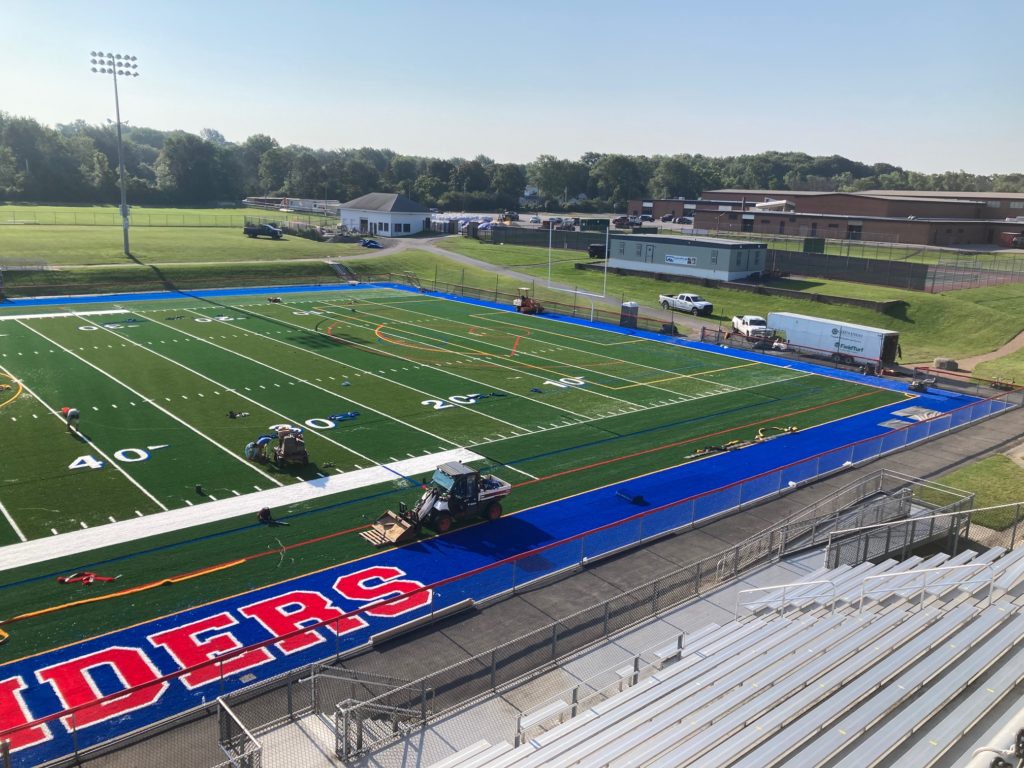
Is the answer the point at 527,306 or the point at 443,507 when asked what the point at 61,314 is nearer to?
the point at 527,306

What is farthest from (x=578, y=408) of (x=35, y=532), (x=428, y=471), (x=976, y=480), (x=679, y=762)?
(x=679, y=762)

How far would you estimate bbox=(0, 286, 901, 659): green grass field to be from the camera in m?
21.9

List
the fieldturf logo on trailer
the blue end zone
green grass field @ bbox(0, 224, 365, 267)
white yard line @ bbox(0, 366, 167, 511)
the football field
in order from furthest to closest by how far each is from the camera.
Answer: green grass field @ bbox(0, 224, 365, 267), the football field, white yard line @ bbox(0, 366, 167, 511), the blue end zone, the fieldturf logo on trailer

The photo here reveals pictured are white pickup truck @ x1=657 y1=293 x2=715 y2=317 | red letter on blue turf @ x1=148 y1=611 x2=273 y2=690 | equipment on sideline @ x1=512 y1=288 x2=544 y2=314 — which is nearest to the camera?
red letter on blue turf @ x1=148 y1=611 x2=273 y2=690

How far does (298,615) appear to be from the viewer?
18.8m

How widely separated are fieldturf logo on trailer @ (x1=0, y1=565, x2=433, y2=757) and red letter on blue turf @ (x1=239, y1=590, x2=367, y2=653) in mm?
24

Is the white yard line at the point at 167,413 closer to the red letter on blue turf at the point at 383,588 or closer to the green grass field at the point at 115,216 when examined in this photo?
the red letter on blue turf at the point at 383,588

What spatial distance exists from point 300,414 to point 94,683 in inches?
740

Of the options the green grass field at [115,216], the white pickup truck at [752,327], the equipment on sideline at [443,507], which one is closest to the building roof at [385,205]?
the green grass field at [115,216]

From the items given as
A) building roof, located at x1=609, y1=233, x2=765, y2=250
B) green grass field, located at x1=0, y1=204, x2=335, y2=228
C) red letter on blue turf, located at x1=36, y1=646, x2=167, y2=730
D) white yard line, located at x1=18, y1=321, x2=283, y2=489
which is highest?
building roof, located at x1=609, y1=233, x2=765, y2=250

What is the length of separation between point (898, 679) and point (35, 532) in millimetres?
21910

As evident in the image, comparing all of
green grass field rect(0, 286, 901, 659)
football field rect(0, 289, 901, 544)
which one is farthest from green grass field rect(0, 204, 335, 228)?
green grass field rect(0, 286, 901, 659)

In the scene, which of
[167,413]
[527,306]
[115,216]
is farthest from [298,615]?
[115,216]

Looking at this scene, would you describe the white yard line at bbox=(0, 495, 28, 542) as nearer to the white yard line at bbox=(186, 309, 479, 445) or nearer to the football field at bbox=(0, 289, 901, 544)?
the football field at bbox=(0, 289, 901, 544)
